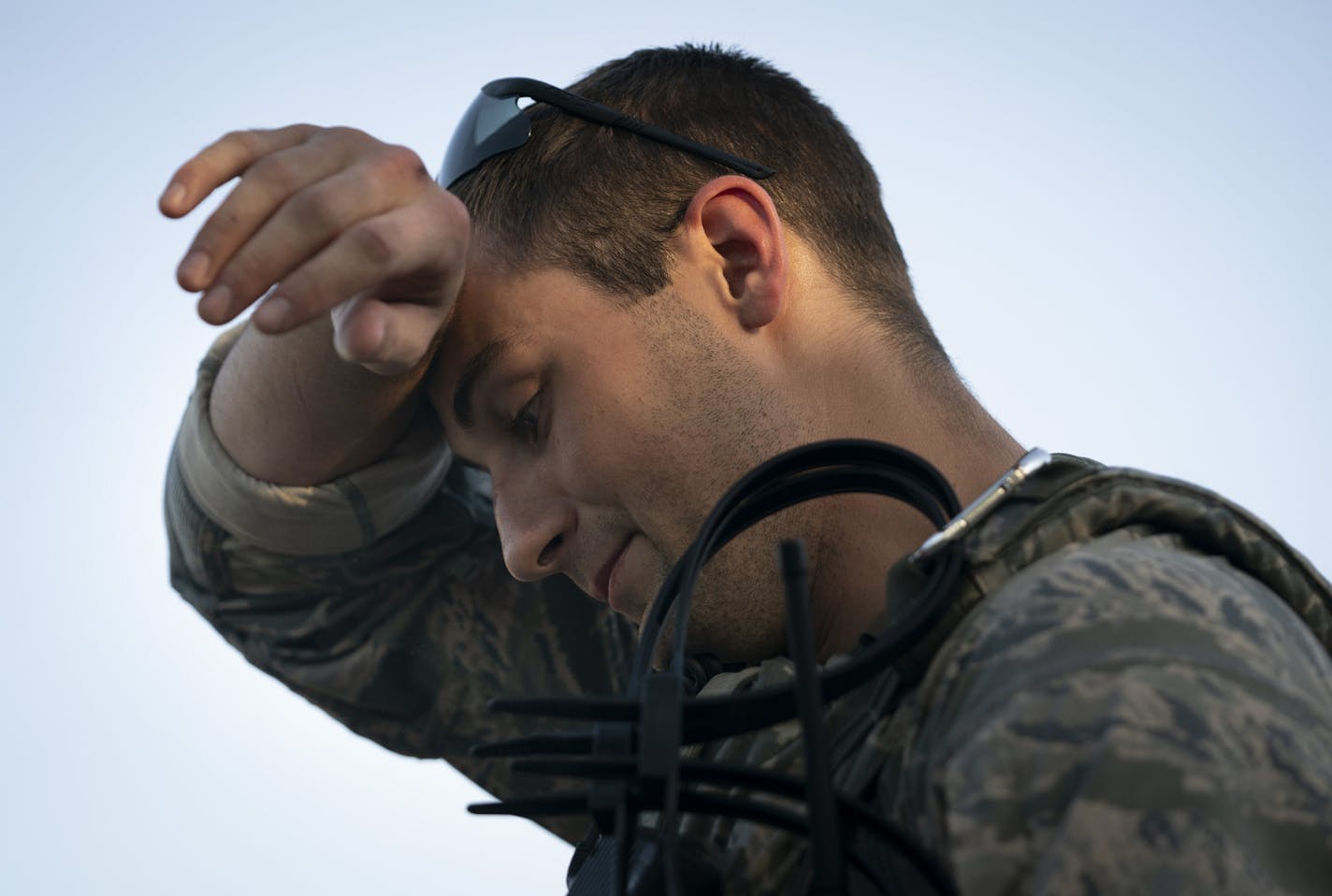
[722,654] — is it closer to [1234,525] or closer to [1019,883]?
[1234,525]

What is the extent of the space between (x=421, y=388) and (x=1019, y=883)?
1.61 meters

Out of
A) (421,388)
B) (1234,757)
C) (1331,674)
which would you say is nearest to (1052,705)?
(1234,757)

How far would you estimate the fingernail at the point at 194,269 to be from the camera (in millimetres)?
1362

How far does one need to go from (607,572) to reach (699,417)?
1.07 ft

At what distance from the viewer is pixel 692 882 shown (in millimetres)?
1242

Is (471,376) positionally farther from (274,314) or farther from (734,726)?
(734,726)

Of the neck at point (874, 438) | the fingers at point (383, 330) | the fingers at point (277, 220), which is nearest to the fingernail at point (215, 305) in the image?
the fingers at point (277, 220)

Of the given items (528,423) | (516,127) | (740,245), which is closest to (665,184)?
(740,245)

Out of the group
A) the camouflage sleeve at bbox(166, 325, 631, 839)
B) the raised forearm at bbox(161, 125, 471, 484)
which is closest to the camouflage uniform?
the raised forearm at bbox(161, 125, 471, 484)

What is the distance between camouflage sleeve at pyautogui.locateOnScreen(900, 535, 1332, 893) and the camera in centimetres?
89

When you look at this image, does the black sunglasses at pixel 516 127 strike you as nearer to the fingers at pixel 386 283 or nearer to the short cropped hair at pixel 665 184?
the short cropped hair at pixel 665 184

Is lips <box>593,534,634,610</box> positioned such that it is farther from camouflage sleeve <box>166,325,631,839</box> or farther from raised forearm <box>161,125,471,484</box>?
camouflage sleeve <box>166,325,631,839</box>

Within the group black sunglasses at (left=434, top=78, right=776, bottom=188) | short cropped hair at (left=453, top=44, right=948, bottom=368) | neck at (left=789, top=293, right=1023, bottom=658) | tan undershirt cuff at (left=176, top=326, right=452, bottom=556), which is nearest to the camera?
neck at (left=789, top=293, right=1023, bottom=658)

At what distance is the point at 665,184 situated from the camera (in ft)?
7.10
